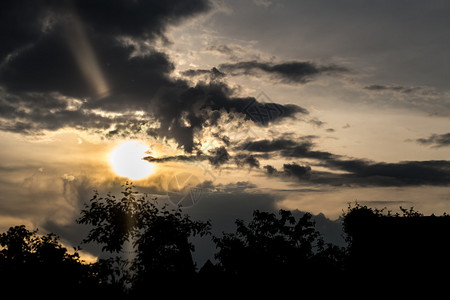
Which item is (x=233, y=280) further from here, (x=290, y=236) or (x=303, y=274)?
(x=290, y=236)

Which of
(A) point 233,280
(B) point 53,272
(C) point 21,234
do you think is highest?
(C) point 21,234

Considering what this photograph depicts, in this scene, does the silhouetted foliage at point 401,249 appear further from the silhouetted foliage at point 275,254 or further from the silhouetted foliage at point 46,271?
the silhouetted foliage at point 46,271

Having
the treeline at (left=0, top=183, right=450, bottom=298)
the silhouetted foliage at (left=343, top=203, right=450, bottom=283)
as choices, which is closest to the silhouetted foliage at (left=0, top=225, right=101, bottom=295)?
the treeline at (left=0, top=183, right=450, bottom=298)

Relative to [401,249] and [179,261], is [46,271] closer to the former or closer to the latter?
[179,261]

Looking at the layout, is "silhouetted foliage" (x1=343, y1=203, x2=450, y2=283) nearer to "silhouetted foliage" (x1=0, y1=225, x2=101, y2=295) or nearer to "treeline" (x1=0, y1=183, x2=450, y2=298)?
"treeline" (x1=0, y1=183, x2=450, y2=298)

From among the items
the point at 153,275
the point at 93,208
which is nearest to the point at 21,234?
the point at 93,208

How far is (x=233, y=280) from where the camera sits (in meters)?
30.9

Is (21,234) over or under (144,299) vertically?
over

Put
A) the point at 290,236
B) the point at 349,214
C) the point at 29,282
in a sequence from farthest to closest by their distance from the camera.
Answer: the point at 349,214
the point at 290,236
the point at 29,282

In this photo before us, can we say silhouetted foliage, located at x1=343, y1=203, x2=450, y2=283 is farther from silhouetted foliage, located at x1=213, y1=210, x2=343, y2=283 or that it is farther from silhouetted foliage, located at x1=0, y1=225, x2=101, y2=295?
silhouetted foliage, located at x1=0, y1=225, x2=101, y2=295

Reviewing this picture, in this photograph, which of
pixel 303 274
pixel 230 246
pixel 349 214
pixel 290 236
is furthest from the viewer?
pixel 349 214

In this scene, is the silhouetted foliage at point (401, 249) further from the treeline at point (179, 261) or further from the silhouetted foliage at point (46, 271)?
the silhouetted foliage at point (46, 271)

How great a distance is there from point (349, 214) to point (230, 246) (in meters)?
30.0

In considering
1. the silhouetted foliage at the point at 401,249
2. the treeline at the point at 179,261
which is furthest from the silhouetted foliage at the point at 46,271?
the silhouetted foliage at the point at 401,249
